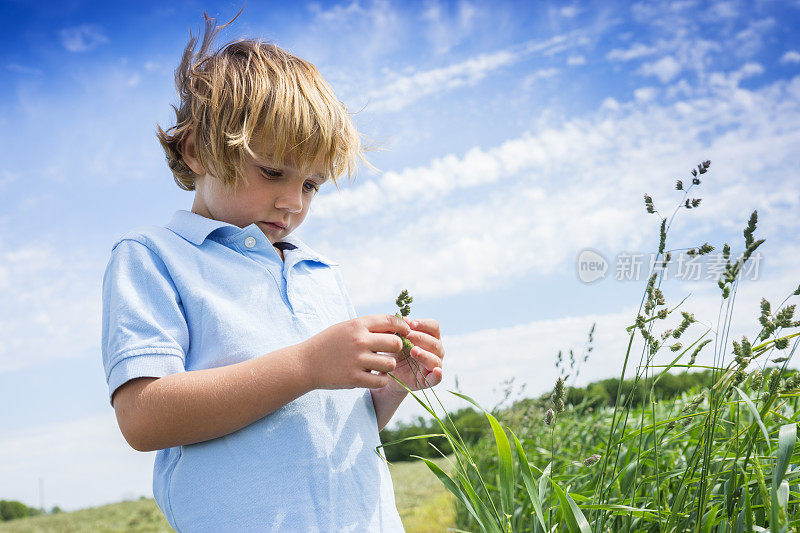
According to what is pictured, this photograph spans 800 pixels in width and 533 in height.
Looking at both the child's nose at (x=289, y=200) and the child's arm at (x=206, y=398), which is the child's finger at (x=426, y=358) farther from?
the child's nose at (x=289, y=200)

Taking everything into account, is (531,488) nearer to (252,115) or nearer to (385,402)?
(385,402)

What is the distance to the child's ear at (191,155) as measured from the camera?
6.26 ft

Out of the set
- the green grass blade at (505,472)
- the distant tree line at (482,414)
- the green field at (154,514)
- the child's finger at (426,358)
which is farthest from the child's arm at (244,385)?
the distant tree line at (482,414)

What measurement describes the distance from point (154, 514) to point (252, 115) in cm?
528

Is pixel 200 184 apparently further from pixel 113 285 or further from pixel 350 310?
pixel 350 310

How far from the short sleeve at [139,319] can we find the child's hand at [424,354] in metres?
0.59

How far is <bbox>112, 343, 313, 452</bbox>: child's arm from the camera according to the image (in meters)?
1.36

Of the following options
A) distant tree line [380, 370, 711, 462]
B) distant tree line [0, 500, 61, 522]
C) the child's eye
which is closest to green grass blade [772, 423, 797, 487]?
the child's eye

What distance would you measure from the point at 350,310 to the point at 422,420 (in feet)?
12.6

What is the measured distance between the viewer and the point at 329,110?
2.01 m

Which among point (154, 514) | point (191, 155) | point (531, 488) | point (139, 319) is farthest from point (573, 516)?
point (154, 514)

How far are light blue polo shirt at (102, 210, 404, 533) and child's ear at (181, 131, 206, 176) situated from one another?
0.24 metres

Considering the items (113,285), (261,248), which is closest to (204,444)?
(113,285)

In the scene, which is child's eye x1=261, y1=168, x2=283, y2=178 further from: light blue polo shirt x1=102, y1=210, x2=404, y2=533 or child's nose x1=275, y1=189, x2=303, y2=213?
light blue polo shirt x1=102, y1=210, x2=404, y2=533
